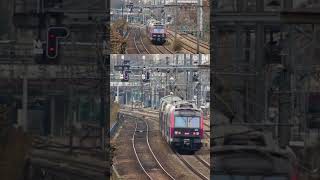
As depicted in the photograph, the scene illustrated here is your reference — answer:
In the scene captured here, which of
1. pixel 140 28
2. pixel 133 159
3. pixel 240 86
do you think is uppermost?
pixel 140 28

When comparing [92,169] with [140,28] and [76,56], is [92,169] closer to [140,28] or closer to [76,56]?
[76,56]

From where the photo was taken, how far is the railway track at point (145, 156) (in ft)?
34.5

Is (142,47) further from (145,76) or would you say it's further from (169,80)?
(169,80)

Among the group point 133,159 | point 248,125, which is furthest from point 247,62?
point 133,159

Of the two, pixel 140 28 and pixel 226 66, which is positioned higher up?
pixel 140 28

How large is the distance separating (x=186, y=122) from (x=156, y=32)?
2.78m

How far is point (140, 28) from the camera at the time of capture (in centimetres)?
1006

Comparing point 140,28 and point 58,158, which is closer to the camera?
point 58,158

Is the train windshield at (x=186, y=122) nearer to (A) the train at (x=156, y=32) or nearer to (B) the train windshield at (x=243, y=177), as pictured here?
(A) the train at (x=156, y=32)

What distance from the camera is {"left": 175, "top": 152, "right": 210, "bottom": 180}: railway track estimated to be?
33.3 ft

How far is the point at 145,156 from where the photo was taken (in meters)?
10.8

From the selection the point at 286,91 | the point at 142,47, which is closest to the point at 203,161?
the point at 142,47

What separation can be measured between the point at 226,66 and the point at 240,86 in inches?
12.6

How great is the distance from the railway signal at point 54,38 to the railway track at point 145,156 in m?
3.69
